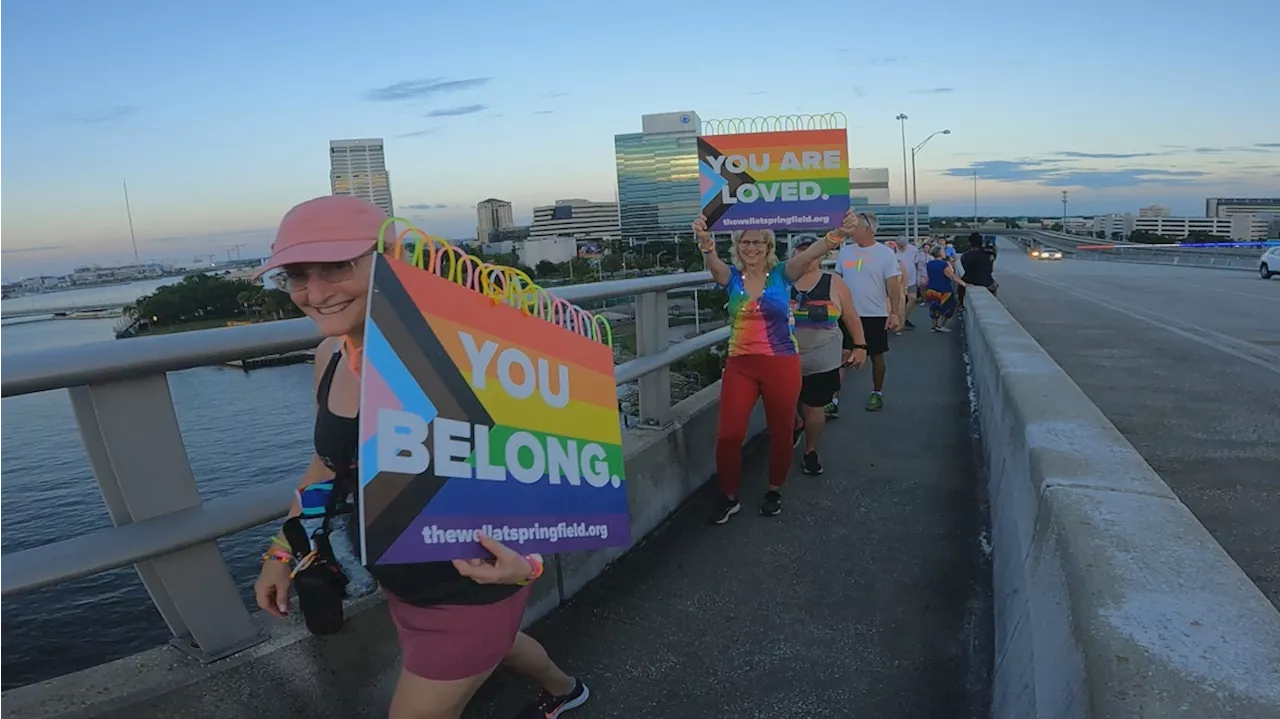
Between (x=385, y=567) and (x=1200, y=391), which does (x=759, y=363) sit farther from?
(x=1200, y=391)

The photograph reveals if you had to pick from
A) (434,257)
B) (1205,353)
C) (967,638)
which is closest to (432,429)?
(434,257)

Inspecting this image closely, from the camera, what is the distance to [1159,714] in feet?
4.69

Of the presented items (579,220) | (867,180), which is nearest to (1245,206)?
(579,220)

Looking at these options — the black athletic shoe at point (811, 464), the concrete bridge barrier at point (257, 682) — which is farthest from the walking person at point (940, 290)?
the concrete bridge barrier at point (257, 682)

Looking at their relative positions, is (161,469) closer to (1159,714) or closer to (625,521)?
(625,521)

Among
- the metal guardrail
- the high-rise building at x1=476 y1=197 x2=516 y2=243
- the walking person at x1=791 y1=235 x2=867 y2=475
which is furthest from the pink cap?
the high-rise building at x1=476 y1=197 x2=516 y2=243

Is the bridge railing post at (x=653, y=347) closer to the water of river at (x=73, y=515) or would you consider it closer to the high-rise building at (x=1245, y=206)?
the water of river at (x=73, y=515)

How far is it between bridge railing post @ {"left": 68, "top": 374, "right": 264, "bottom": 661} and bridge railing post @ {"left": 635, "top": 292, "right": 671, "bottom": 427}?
2754 millimetres

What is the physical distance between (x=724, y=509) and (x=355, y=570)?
2926 mm

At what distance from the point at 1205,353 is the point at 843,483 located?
7.41 m

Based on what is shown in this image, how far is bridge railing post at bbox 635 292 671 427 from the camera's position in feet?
15.8

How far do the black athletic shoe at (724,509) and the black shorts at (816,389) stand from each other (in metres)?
1.10

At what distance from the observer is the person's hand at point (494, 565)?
193 centimetres

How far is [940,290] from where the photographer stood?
14.0 meters
